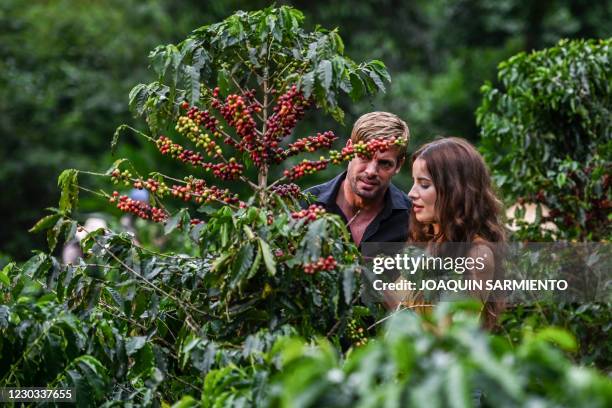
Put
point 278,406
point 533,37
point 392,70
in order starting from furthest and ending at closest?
point 392,70
point 533,37
point 278,406

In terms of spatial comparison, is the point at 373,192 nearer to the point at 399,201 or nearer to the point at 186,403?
the point at 399,201

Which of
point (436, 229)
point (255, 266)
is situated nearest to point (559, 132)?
point (436, 229)

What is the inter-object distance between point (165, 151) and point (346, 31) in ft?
53.3

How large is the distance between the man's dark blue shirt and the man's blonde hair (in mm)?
351

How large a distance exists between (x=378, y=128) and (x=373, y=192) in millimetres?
311

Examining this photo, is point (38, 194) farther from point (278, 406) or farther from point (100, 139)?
point (278, 406)

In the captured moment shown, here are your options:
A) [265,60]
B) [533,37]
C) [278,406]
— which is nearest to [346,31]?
[533,37]

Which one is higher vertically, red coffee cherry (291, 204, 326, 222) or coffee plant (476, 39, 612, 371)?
coffee plant (476, 39, 612, 371)

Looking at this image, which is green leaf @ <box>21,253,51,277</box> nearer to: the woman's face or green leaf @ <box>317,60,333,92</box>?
green leaf @ <box>317,60,333,92</box>

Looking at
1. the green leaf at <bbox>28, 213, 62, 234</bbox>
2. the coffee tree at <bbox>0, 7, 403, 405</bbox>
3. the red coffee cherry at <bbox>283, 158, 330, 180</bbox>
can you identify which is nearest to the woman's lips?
the coffee tree at <bbox>0, 7, 403, 405</bbox>

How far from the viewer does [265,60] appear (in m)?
3.49

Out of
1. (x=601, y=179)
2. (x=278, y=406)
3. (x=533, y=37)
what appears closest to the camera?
→ (x=278, y=406)

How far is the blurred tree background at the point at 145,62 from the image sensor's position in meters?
16.8

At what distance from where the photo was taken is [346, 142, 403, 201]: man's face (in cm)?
424
